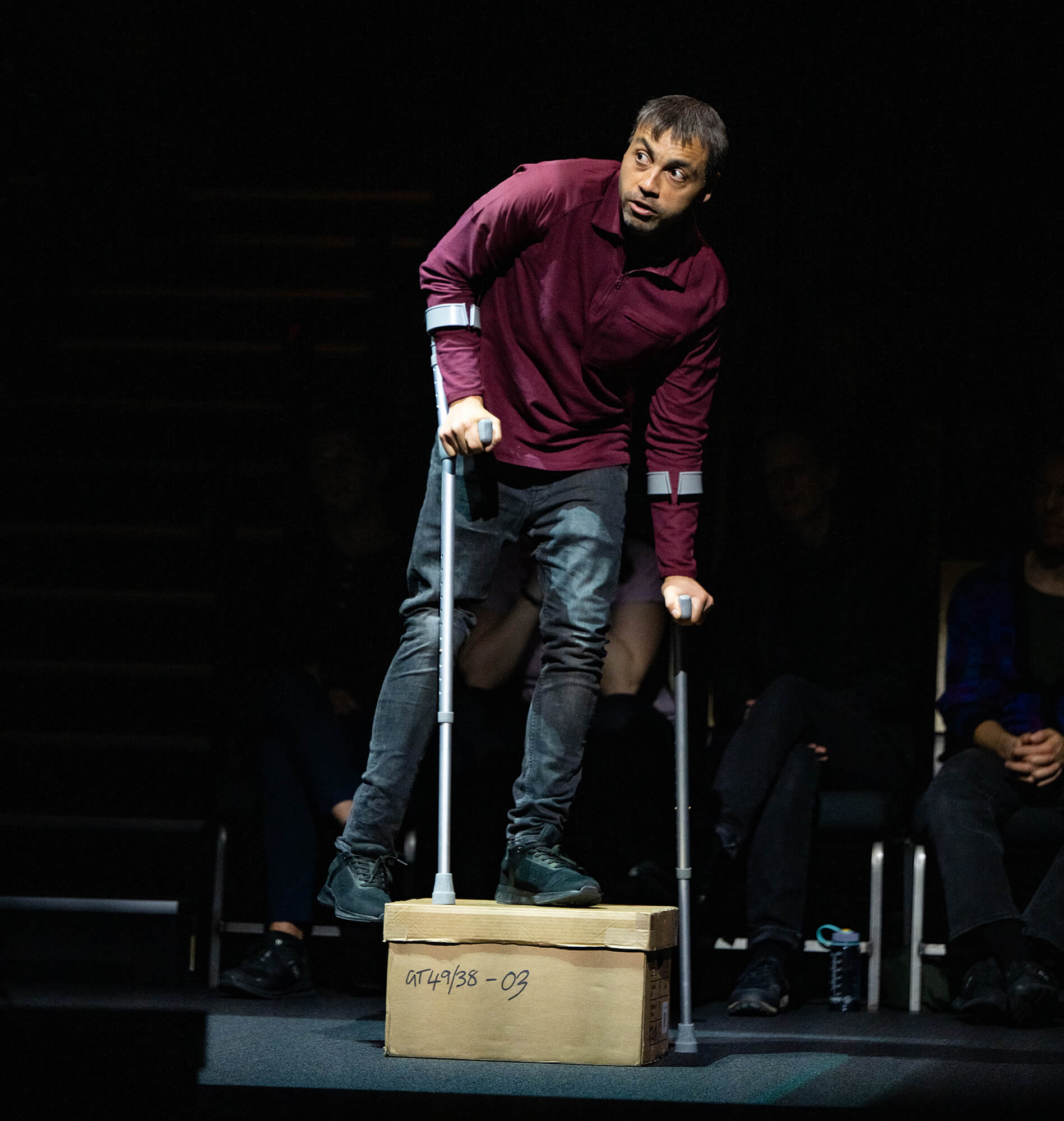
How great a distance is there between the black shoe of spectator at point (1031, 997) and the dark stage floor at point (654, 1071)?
4 centimetres

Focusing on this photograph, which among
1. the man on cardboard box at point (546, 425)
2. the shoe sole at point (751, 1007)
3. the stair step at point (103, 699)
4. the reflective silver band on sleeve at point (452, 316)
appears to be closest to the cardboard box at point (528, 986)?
the man on cardboard box at point (546, 425)

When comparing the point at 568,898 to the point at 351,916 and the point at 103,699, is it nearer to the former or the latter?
the point at 351,916

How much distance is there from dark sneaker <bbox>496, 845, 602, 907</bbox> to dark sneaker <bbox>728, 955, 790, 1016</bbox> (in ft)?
2.52

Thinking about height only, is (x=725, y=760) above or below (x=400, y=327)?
below

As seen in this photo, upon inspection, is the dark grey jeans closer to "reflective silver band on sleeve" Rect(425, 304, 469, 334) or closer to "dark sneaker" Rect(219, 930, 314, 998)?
"reflective silver band on sleeve" Rect(425, 304, 469, 334)

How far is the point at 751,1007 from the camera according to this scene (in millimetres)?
3654

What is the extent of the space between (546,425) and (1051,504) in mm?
1586

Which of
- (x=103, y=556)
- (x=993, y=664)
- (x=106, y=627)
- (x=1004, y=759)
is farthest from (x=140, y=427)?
(x=1004, y=759)

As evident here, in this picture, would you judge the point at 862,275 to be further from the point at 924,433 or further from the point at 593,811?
the point at 593,811

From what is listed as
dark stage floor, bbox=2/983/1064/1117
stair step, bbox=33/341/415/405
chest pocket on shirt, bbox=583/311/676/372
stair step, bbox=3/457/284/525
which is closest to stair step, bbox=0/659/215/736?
stair step, bbox=3/457/284/525

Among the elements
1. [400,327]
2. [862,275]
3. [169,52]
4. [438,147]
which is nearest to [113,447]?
[400,327]

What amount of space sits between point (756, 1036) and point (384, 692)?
1102mm

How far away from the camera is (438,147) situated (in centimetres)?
507

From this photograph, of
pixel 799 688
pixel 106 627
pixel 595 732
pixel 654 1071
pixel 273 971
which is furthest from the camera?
pixel 106 627
